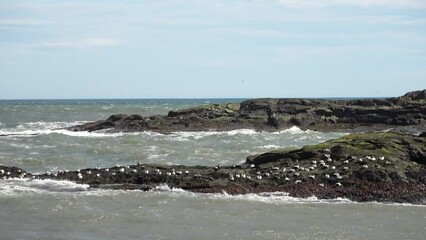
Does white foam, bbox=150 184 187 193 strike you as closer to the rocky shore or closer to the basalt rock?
the rocky shore

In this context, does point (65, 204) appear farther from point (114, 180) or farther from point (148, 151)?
point (148, 151)

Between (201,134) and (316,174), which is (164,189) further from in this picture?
(201,134)

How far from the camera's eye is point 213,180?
2189cm

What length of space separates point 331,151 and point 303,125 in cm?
2732

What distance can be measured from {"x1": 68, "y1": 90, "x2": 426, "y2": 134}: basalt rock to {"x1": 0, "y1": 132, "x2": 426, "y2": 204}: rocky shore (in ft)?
79.1

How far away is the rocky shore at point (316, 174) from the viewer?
20.5m

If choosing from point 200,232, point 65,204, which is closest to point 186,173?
point 65,204

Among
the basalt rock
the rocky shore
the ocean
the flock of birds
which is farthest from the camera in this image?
the basalt rock

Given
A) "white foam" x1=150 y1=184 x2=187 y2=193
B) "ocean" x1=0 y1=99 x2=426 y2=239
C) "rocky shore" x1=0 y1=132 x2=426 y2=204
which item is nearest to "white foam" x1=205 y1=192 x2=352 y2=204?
"ocean" x1=0 y1=99 x2=426 y2=239

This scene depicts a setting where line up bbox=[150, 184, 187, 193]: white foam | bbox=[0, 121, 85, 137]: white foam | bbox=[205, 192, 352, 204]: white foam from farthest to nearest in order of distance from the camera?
bbox=[0, 121, 85, 137]: white foam < bbox=[150, 184, 187, 193]: white foam < bbox=[205, 192, 352, 204]: white foam

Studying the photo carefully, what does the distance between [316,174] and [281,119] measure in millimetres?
29687

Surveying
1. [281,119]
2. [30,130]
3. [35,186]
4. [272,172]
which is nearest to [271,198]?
[272,172]

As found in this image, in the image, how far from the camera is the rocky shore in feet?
67.2

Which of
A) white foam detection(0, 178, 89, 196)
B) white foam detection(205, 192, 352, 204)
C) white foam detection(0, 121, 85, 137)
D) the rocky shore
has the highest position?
the rocky shore
